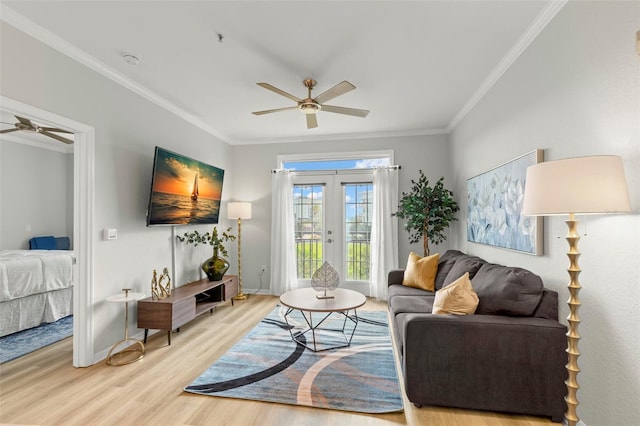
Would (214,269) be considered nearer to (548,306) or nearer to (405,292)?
(405,292)

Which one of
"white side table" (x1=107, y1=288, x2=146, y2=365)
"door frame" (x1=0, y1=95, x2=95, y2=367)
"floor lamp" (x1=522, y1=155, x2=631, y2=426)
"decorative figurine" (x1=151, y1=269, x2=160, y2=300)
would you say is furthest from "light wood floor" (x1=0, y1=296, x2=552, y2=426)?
"floor lamp" (x1=522, y1=155, x2=631, y2=426)

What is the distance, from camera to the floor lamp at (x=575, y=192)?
1366 millimetres

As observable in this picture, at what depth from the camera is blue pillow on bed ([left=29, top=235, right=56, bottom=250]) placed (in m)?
5.39

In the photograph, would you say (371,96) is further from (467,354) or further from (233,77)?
(467,354)

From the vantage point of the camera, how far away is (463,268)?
3.07 m

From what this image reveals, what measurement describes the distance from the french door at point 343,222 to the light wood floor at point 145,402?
8.43ft

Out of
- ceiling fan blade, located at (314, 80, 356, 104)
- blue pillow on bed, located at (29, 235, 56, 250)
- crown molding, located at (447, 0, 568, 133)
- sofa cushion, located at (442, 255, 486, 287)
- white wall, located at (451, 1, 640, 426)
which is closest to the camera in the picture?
white wall, located at (451, 1, 640, 426)

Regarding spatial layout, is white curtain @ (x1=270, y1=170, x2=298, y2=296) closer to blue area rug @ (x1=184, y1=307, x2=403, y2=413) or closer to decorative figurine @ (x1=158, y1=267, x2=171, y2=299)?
blue area rug @ (x1=184, y1=307, x2=403, y2=413)

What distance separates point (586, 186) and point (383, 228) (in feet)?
11.5

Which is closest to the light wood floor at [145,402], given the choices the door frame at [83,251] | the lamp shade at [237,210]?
the door frame at [83,251]

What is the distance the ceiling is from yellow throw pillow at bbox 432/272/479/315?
193cm

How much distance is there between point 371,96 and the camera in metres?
3.52

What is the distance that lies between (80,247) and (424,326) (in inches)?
117

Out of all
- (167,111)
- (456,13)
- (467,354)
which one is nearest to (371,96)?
(456,13)
